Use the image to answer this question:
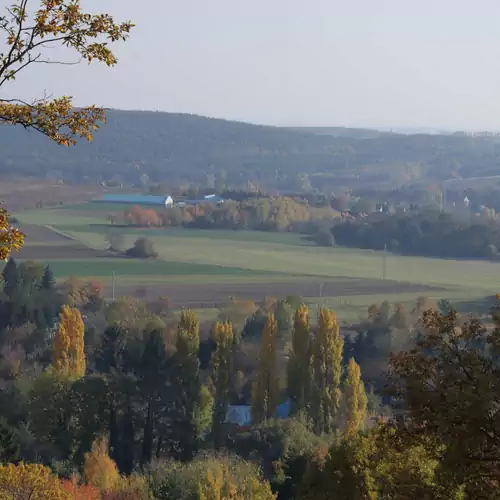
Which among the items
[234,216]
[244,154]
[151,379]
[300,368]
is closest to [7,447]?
[151,379]

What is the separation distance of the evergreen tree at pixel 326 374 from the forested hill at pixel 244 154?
91.2m

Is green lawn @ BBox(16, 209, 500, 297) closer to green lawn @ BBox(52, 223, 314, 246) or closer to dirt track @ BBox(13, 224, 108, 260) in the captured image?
green lawn @ BBox(52, 223, 314, 246)

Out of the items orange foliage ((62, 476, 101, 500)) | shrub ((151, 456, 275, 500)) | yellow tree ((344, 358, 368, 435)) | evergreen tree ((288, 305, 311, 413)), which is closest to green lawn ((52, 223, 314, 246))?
evergreen tree ((288, 305, 311, 413))

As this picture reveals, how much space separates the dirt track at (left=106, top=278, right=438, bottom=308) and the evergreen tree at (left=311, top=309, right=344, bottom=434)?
64.9ft

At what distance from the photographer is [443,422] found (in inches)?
307

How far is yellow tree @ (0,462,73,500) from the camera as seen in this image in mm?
14875

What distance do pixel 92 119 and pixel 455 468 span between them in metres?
3.33

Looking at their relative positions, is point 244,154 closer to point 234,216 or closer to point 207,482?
point 234,216

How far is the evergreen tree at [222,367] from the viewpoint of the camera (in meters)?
32.4

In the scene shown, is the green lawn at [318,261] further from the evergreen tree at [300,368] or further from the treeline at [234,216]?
the evergreen tree at [300,368]

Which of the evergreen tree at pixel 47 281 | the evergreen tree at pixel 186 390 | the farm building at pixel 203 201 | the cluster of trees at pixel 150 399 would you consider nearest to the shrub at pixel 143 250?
the evergreen tree at pixel 47 281

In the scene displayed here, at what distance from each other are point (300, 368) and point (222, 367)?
8.44 feet

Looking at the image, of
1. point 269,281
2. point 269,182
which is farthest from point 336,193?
point 269,281

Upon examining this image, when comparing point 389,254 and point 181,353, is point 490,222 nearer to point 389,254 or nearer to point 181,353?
point 389,254
